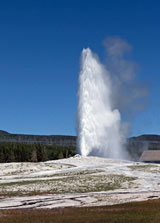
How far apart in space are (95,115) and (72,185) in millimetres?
49807

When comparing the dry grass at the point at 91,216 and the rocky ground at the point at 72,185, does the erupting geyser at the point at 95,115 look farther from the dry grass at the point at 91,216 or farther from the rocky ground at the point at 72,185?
the dry grass at the point at 91,216

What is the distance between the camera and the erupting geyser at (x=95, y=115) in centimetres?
9950

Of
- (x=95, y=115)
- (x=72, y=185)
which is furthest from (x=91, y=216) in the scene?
(x=95, y=115)

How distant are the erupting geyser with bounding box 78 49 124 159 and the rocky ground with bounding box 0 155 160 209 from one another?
33.5ft

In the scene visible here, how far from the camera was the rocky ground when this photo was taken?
36.9 m

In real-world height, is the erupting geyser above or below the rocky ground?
above

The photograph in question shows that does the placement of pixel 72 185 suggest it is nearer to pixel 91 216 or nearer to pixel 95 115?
pixel 91 216

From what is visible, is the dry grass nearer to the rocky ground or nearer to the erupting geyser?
the rocky ground

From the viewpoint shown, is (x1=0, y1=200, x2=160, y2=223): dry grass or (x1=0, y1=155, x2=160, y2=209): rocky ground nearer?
(x1=0, y1=200, x2=160, y2=223): dry grass

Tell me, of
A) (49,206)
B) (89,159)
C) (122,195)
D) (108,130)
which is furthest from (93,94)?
(49,206)

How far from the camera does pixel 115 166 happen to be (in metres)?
82.8

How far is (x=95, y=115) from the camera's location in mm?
101312

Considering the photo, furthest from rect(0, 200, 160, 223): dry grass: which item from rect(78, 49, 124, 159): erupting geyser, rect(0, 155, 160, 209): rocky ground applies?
rect(78, 49, 124, 159): erupting geyser

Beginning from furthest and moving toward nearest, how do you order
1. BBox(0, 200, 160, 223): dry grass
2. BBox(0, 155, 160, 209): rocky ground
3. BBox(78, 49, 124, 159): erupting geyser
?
BBox(78, 49, 124, 159): erupting geyser
BBox(0, 155, 160, 209): rocky ground
BBox(0, 200, 160, 223): dry grass
